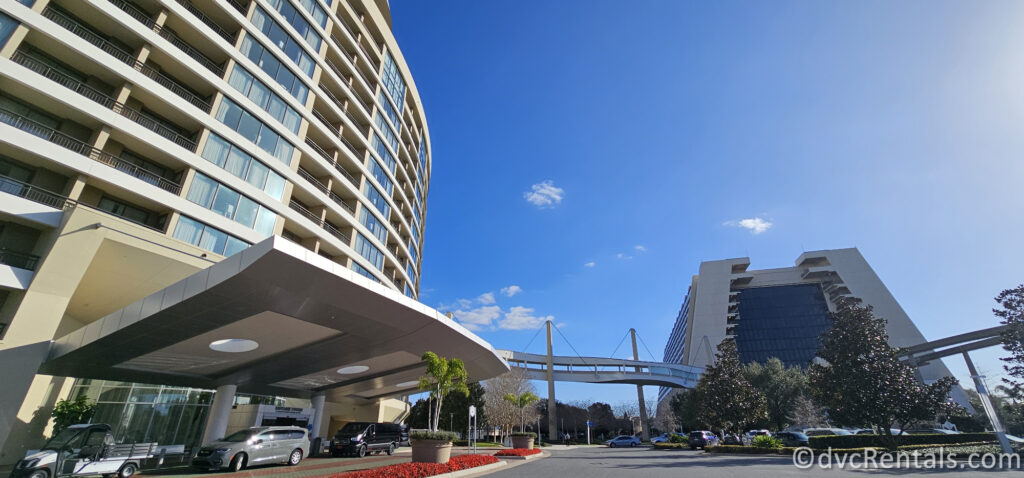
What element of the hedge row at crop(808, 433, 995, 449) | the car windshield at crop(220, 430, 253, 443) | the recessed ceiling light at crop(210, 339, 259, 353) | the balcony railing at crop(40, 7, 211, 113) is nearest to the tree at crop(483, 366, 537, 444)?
the hedge row at crop(808, 433, 995, 449)

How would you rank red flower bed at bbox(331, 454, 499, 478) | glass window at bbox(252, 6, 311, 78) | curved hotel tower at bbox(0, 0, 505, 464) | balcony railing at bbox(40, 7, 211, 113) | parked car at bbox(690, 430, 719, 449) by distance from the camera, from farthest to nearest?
parked car at bbox(690, 430, 719, 449)
glass window at bbox(252, 6, 311, 78)
balcony railing at bbox(40, 7, 211, 113)
curved hotel tower at bbox(0, 0, 505, 464)
red flower bed at bbox(331, 454, 499, 478)

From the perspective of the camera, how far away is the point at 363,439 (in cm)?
2233

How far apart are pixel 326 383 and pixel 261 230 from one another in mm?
10298

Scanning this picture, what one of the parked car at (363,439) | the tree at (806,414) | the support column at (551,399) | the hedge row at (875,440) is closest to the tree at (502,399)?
the support column at (551,399)

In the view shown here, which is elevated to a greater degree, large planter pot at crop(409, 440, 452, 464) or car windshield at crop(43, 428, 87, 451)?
car windshield at crop(43, 428, 87, 451)

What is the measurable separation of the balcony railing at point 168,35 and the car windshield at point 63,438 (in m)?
18.3

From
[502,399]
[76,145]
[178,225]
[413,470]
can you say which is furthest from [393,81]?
[502,399]

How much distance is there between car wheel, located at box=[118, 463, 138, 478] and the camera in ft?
42.9

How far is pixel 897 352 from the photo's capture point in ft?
80.0

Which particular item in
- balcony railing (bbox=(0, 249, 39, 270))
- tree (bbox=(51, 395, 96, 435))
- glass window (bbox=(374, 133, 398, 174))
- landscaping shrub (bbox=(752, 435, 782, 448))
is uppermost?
glass window (bbox=(374, 133, 398, 174))

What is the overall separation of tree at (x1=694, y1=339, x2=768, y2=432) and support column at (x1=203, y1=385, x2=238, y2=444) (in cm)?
3291

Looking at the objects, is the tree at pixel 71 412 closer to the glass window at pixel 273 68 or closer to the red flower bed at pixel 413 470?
the red flower bed at pixel 413 470

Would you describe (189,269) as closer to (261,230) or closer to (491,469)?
(261,230)

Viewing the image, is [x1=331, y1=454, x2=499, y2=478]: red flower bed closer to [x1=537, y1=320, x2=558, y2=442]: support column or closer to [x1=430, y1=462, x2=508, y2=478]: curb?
[x1=430, y1=462, x2=508, y2=478]: curb
